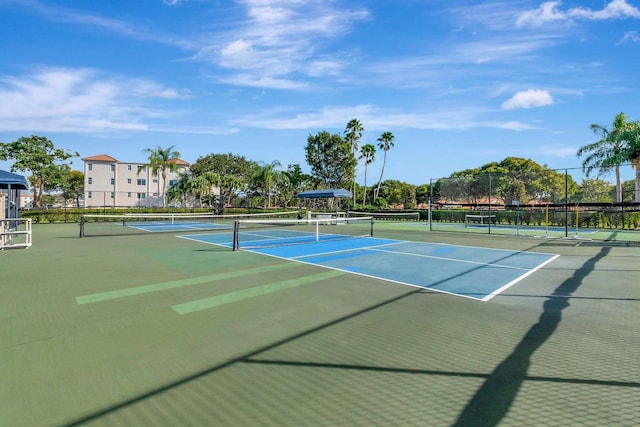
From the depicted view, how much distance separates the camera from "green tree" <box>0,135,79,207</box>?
43750 millimetres

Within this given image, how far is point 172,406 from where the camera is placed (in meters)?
3.00

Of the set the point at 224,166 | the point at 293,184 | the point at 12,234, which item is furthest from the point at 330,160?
the point at 12,234

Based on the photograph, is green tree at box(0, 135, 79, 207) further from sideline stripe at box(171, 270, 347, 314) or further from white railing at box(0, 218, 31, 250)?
sideline stripe at box(171, 270, 347, 314)

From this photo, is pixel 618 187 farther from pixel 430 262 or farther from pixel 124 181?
pixel 124 181

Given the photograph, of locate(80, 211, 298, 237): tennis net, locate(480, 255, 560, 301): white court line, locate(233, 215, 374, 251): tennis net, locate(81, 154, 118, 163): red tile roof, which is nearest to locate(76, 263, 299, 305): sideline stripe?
locate(233, 215, 374, 251): tennis net

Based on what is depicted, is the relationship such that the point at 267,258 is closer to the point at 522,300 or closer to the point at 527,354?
the point at 522,300

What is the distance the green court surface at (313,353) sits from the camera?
295 cm

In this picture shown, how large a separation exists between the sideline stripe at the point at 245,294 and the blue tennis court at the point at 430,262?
114cm

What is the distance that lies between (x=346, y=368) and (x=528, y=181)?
23.7 m

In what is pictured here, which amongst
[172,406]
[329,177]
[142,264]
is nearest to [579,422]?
[172,406]

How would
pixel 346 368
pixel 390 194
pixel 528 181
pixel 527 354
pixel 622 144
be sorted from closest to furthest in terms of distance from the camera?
pixel 346 368, pixel 527 354, pixel 528 181, pixel 622 144, pixel 390 194

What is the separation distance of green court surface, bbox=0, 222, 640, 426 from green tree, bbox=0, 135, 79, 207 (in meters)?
46.5

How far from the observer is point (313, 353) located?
4.10m

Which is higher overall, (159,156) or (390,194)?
(159,156)
